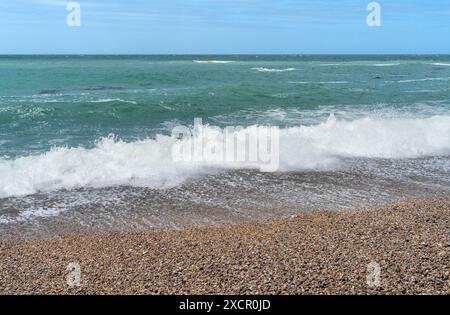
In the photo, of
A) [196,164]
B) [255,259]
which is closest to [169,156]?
[196,164]

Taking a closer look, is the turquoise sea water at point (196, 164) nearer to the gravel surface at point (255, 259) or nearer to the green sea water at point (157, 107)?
the green sea water at point (157, 107)

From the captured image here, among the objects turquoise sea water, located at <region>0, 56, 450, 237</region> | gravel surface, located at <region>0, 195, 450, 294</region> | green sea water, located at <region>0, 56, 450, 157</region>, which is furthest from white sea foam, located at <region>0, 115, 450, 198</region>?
gravel surface, located at <region>0, 195, 450, 294</region>

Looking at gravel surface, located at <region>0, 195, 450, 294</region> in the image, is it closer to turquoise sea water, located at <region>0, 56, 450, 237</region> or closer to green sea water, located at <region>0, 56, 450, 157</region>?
turquoise sea water, located at <region>0, 56, 450, 237</region>

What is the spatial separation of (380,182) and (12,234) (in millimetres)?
7119

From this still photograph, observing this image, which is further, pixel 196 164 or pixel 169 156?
pixel 169 156

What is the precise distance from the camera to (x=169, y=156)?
11.8 meters

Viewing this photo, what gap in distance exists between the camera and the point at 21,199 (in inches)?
358

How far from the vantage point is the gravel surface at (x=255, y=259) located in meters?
5.13

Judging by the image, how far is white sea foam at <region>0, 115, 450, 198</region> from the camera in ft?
33.2

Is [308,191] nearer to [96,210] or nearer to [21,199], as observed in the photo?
[96,210]

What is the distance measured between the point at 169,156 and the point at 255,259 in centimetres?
638

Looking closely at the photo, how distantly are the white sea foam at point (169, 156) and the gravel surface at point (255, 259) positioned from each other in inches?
123

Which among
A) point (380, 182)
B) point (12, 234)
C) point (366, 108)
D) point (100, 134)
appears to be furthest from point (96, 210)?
point (366, 108)

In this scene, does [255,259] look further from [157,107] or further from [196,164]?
[157,107]
